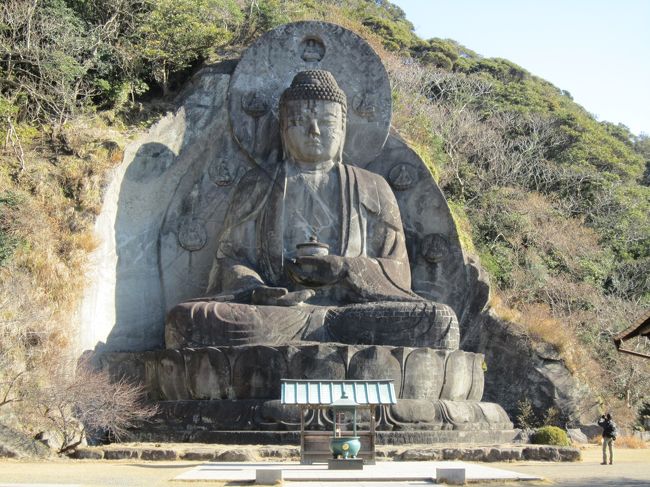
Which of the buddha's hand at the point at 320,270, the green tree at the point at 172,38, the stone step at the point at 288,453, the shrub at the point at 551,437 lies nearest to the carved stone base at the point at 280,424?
the stone step at the point at 288,453

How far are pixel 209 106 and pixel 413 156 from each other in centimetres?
305

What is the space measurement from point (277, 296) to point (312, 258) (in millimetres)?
735

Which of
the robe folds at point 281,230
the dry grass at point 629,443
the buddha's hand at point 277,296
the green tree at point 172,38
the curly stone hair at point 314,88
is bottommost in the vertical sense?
the dry grass at point 629,443

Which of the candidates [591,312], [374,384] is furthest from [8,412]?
[591,312]

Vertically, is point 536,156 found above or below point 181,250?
above

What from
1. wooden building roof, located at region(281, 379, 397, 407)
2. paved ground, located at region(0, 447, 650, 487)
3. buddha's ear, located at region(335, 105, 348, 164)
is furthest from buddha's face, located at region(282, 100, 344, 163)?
paved ground, located at region(0, 447, 650, 487)

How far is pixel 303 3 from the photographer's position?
77.7 ft

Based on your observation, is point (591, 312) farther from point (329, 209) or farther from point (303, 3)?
point (303, 3)

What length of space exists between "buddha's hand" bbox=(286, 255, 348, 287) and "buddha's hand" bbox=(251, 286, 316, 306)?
1.11 ft

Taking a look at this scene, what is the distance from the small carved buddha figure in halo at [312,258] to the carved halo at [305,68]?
496 mm

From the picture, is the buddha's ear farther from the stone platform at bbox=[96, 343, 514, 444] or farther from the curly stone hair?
the stone platform at bbox=[96, 343, 514, 444]

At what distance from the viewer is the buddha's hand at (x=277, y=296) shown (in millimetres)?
11703

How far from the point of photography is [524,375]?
47.1 feet

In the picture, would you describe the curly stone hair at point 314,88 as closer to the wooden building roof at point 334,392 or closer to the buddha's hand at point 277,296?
the buddha's hand at point 277,296
